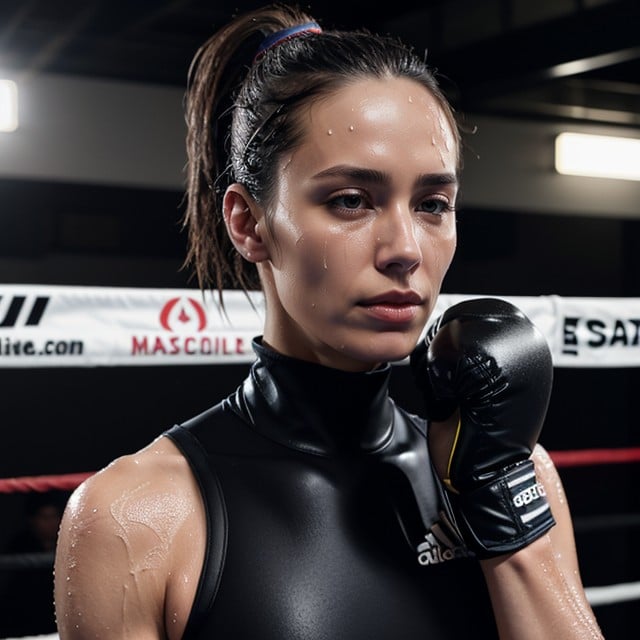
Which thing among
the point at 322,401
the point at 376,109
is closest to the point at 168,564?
the point at 322,401

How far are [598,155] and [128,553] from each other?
3809 mm

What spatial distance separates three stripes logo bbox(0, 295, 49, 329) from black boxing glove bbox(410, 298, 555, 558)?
1077 millimetres

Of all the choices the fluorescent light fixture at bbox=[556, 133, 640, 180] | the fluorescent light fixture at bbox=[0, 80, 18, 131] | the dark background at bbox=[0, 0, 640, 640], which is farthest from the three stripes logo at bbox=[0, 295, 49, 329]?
the fluorescent light fixture at bbox=[556, 133, 640, 180]

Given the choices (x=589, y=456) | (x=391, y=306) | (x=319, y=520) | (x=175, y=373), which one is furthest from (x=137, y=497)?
(x=175, y=373)

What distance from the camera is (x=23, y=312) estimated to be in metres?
1.82

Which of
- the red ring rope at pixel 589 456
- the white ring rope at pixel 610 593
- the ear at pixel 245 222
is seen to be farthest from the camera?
the red ring rope at pixel 589 456

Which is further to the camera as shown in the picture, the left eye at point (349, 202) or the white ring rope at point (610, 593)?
the white ring rope at point (610, 593)

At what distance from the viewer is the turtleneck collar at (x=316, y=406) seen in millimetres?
932

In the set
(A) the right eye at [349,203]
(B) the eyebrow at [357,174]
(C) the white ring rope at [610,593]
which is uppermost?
(B) the eyebrow at [357,174]

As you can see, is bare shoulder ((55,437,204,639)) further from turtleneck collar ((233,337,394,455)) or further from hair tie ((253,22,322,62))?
hair tie ((253,22,322,62))

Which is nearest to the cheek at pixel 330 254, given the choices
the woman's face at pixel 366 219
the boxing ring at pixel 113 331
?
the woman's face at pixel 366 219

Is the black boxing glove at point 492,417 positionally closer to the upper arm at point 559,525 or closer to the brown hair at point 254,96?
the upper arm at point 559,525

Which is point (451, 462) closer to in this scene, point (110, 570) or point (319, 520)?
point (319, 520)

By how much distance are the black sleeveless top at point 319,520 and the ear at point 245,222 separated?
0.33 feet
